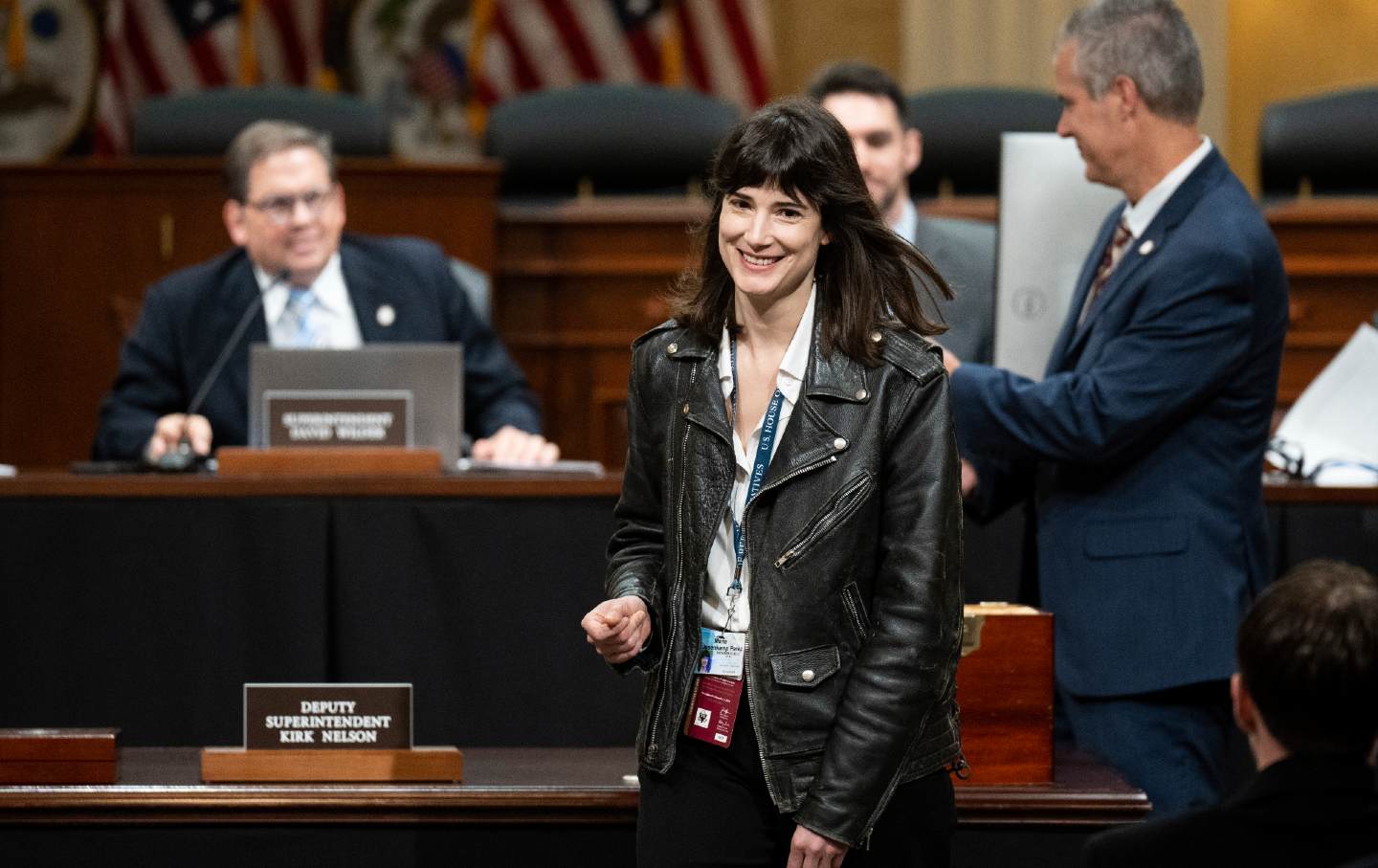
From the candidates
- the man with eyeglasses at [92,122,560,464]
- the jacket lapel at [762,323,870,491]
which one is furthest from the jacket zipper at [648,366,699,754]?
the man with eyeglasses at [92,122,560,464]

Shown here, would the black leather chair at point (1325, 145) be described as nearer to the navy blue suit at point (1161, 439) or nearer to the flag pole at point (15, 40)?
the navy blue suit at point (1161, 439)

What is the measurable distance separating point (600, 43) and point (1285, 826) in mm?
7094

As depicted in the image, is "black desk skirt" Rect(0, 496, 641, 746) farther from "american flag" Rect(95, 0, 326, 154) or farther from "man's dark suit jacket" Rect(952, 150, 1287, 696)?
"american flag" Rect(95, 0, 326, 154)

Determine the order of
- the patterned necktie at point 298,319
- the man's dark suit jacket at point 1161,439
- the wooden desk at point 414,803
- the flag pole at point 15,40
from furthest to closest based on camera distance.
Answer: the flag pole at point 15,40, the patterned necktie at point 298,319, the man's dark suit jacket at point 1161,439, the wooden desk at point 414,803

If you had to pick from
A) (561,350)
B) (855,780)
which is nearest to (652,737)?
(855,780)

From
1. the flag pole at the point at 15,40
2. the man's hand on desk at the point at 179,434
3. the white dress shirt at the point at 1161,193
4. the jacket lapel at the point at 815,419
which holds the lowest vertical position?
the man's hand on desk at the point at 179,434

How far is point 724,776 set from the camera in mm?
2193

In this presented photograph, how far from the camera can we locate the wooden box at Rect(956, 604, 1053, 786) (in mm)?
2863

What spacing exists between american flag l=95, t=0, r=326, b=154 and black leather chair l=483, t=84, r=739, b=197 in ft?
7.76

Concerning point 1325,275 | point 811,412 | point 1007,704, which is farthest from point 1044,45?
point 811,412

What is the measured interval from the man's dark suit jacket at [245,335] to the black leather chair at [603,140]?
4.75 ft

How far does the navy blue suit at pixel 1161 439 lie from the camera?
120 inches

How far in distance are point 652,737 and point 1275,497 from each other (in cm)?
183

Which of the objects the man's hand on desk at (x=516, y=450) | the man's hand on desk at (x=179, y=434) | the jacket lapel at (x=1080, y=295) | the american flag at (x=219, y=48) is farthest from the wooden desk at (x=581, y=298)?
the american flag at (x=219, y=48)
